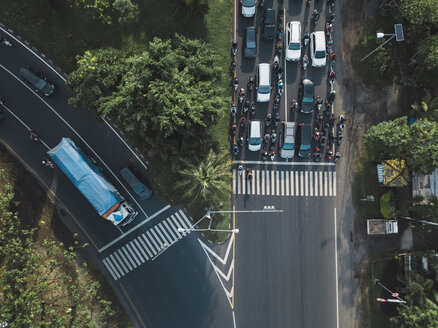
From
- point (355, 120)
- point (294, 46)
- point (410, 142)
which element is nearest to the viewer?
point (410, 142)

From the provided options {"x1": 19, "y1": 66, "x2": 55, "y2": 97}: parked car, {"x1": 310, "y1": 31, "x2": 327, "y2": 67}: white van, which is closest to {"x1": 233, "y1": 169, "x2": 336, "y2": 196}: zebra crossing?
{"x1": 310, "y1": 31, "x2": 327, "y2": 67}: white van

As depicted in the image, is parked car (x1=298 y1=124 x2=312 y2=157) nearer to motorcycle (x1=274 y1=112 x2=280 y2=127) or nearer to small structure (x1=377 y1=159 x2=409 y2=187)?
motorcycle (x1=274 y1=112 x2=280 y2=127)

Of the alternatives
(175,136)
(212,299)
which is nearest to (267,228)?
(212,299)

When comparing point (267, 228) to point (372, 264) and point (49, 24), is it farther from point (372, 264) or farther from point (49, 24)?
point (49, 24)

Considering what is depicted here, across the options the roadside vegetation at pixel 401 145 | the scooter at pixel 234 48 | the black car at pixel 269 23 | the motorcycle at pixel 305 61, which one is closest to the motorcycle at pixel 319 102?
the motorcycle at pixel 305 61

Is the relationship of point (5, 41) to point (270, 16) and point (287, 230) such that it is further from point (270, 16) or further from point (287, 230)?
point (287, 230)

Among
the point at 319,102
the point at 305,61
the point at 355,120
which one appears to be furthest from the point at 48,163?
the point at 355,120
